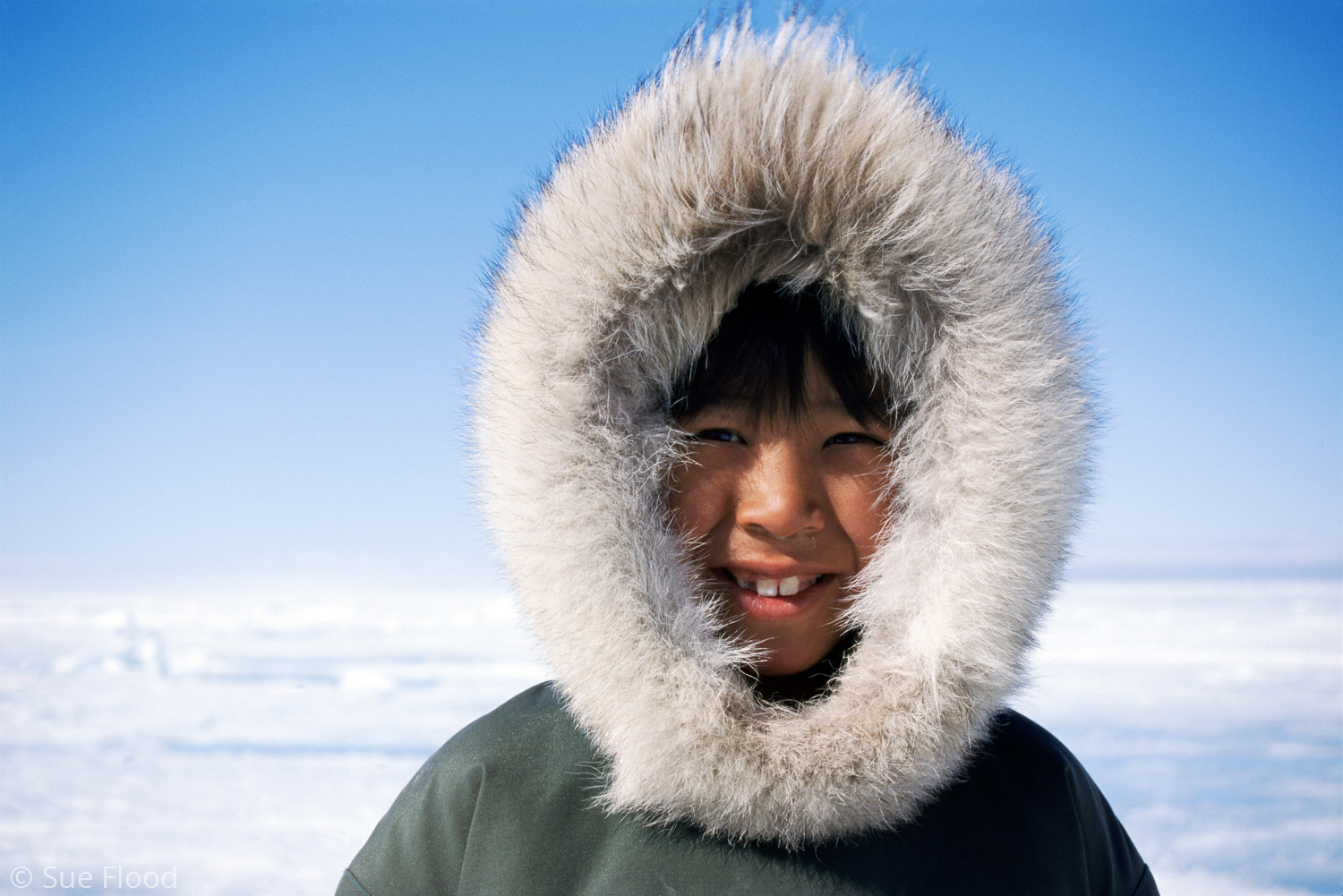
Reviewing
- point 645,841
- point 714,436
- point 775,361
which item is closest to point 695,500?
point 714,436

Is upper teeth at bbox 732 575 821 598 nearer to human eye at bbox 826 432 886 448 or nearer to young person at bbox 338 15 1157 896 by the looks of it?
young person at bbox 338 15 1157 896

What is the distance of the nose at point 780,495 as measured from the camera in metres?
0.96

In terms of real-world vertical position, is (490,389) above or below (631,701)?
above

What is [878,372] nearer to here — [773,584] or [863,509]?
[863,509]

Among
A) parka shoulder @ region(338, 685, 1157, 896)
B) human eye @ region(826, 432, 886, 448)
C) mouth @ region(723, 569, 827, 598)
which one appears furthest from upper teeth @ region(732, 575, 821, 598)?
parka shoulder @ region(338, 685, 1157, 896)

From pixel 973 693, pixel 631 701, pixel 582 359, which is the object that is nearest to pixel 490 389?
pixel 582 359

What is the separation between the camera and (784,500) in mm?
957

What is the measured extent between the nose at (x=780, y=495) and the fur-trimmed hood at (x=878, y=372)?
106mm

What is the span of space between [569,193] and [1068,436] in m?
0.68

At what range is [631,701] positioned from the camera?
931 millimetres


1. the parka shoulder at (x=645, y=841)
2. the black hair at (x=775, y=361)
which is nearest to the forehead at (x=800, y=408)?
the black hair at (x=775, y=361)

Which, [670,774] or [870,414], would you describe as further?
[870,414]

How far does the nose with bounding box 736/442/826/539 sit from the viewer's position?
0.96 m

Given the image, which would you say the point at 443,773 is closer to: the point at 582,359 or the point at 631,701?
the point at 631,701
